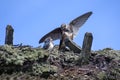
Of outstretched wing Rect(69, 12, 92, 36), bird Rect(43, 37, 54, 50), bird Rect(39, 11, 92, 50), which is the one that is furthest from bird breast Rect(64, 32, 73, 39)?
bird Rect(43, 37, 54, 50)

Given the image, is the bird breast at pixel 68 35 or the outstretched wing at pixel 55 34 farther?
the outstretched wing at pixel 55 34

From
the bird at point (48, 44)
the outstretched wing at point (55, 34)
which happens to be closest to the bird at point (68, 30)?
the outstretched wing at point (55, 34)

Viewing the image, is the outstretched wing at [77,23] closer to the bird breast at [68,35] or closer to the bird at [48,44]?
the bird breast at [68,35]

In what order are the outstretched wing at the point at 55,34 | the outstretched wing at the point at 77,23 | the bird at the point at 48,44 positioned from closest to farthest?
the bird at the point at 48,44 < the outstretched wing at the point at 77,23 < the outstretched wing at the point at 55,34

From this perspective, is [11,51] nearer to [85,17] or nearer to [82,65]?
[82,65]

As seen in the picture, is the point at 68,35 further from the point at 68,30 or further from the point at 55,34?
the point at 55,34

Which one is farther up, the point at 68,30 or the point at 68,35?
the point at 68,30

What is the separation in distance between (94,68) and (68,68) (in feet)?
3.46

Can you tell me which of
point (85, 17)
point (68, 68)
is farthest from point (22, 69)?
point (85, 17)

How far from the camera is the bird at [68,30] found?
27469 mm

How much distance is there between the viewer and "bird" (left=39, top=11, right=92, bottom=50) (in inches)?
1081

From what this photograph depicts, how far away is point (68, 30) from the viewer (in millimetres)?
27766

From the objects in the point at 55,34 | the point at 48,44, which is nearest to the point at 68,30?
the point at 55,34

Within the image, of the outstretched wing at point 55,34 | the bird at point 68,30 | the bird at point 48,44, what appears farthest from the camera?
the outstretched wing at point 55,34
